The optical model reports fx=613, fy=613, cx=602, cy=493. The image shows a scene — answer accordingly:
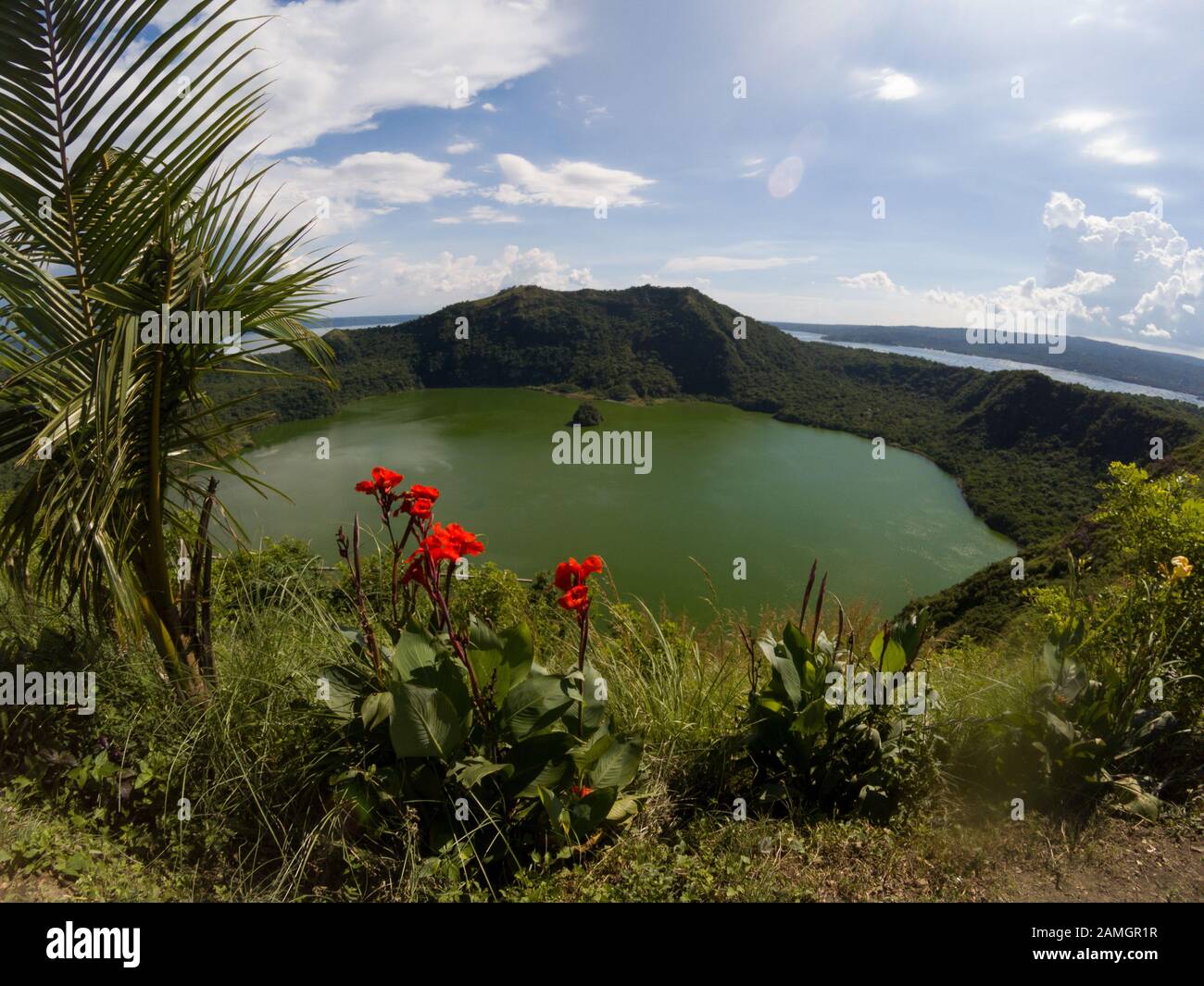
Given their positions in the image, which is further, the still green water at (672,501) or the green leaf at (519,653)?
the still green water at (672,501)

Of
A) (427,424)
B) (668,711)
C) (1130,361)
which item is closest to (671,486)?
(427,424)

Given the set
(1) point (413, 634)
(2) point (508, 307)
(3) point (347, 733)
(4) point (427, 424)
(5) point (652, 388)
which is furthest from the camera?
(2) point (508, 307)

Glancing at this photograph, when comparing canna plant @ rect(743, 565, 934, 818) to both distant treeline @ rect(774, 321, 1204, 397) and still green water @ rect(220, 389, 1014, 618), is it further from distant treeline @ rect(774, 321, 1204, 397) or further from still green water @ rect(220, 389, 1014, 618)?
distant treeline @ rect(774, 321, 1204, 397)

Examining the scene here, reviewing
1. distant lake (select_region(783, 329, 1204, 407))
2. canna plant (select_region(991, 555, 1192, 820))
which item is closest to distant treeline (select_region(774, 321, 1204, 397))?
distant lake (select_region(783, 329, 1204, 407))

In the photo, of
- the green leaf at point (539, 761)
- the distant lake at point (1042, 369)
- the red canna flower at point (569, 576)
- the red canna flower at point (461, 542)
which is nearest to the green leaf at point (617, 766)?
the green leaf at point (539, 761)

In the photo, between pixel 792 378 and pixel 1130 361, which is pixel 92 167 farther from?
pixel 1130 361

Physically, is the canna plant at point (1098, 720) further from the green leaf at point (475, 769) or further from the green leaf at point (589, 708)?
the green leaf at point (475, 769)
